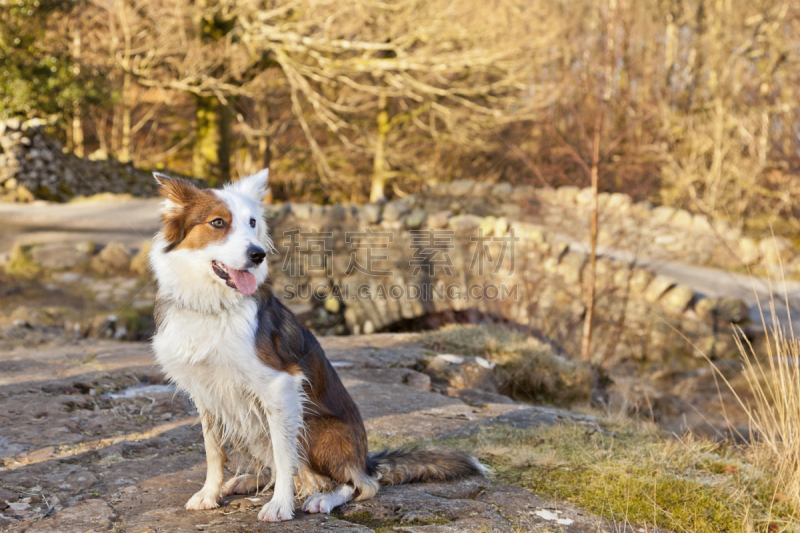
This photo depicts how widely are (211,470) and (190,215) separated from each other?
1315 mm

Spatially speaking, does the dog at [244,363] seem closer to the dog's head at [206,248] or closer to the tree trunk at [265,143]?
the dog's head at [206,248]

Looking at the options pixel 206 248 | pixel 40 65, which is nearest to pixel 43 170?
pixel 40 65

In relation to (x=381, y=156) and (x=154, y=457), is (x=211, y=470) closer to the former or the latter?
(x=154, y=457)

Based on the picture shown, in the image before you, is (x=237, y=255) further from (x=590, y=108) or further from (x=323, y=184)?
(x=323, y=184)

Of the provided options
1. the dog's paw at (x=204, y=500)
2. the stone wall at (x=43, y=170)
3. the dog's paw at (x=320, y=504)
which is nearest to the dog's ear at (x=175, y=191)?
the dog's paw at (x=204, y=500)

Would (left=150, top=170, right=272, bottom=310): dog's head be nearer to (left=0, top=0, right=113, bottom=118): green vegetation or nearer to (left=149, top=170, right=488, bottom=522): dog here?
(left=149, top=170, right=488, bottom=522): dog

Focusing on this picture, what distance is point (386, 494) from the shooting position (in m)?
3.36

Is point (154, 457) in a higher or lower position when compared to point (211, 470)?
lower

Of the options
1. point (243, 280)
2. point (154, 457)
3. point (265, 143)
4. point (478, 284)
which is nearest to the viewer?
point (243, 280)

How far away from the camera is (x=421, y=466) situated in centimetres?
355

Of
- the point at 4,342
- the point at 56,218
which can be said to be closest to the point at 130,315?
the point at 4,342

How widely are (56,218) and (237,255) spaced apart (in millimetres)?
11731

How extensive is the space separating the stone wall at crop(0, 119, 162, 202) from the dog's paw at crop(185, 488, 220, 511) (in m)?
13.4

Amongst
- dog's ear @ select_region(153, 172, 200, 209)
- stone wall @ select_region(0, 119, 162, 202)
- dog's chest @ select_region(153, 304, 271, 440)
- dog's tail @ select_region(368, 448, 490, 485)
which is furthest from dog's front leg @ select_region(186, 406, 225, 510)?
stone wall @ select_region(0, 119, 162, 202)
